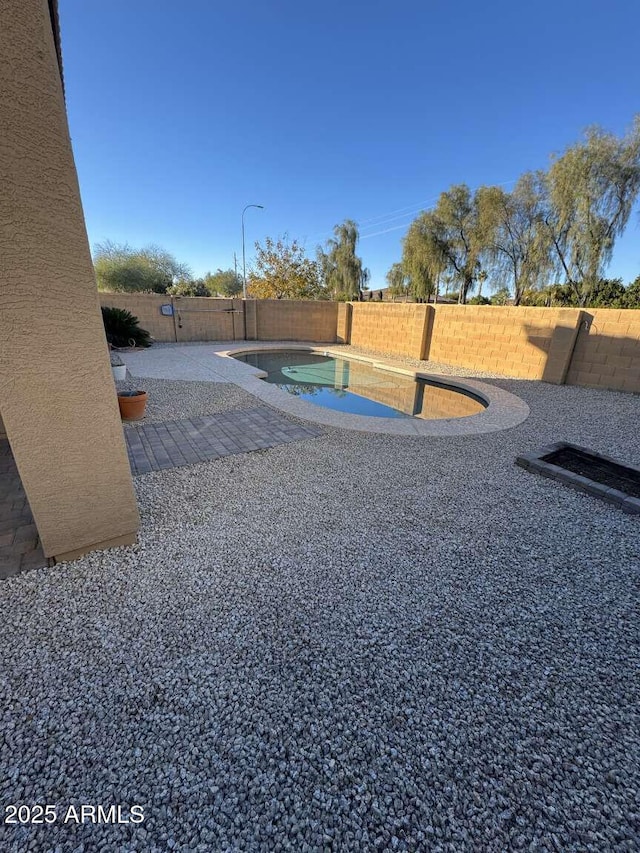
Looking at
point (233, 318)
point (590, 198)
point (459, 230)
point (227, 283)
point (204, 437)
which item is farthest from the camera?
point (227, 283)

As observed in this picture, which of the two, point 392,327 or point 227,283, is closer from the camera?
point 392,327

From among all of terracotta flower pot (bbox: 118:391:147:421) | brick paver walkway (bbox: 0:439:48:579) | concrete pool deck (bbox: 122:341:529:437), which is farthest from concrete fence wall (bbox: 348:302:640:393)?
brick paver walkway (bbox: 0:439:48:579)

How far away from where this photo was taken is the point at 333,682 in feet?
5.54

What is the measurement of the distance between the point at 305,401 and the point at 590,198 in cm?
1871

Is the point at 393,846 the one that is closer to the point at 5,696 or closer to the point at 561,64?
the point at 5,696

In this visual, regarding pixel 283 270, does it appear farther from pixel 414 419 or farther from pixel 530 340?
pixel 414 419

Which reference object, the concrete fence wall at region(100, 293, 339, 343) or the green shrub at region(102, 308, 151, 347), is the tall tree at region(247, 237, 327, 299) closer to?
the concrete fence wall at region(100, 293, 339, 343)

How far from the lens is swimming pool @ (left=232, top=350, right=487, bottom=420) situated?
7363 millimetres

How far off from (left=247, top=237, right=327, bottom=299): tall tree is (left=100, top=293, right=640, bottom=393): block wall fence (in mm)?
10888

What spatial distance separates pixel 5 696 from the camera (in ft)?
5.08

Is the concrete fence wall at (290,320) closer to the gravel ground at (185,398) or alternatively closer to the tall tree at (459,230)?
the gravel ground at (185,398)

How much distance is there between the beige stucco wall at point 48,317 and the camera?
1.59 metres

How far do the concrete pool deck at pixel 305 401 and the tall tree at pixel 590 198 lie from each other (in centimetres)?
1302

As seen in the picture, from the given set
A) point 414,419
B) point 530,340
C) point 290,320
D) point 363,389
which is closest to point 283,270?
point 290,320
